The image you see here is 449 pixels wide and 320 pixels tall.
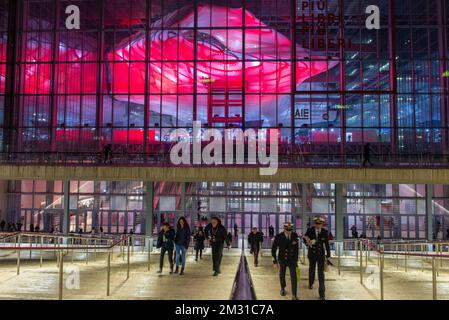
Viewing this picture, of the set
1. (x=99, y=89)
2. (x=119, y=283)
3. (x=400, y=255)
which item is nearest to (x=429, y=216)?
(x=400, y=255)

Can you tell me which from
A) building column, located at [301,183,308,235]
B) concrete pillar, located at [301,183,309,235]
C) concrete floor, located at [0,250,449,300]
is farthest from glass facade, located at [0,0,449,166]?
concrete floor, located at [0,250,449,300]

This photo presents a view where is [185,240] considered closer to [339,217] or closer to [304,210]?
[339,217]

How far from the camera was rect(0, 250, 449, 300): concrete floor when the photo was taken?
9.76 metres

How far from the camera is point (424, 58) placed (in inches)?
1251

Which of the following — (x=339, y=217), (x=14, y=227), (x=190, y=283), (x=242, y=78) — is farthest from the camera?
(x=14, y=227)

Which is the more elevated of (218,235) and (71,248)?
(218,235)

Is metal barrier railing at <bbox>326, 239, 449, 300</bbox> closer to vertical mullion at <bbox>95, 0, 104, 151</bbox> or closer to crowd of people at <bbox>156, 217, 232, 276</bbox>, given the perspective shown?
crowd of people at <bbox>156, 217, 232, 276</bbox>

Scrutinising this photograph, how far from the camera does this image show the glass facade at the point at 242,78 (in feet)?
103

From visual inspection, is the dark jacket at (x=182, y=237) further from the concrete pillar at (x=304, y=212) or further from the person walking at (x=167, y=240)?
the concrete pillar at (x=304, y=212)

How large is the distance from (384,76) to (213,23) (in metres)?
11.0

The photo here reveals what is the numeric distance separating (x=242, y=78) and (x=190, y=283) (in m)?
22.1

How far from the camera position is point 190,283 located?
36.7 feet
